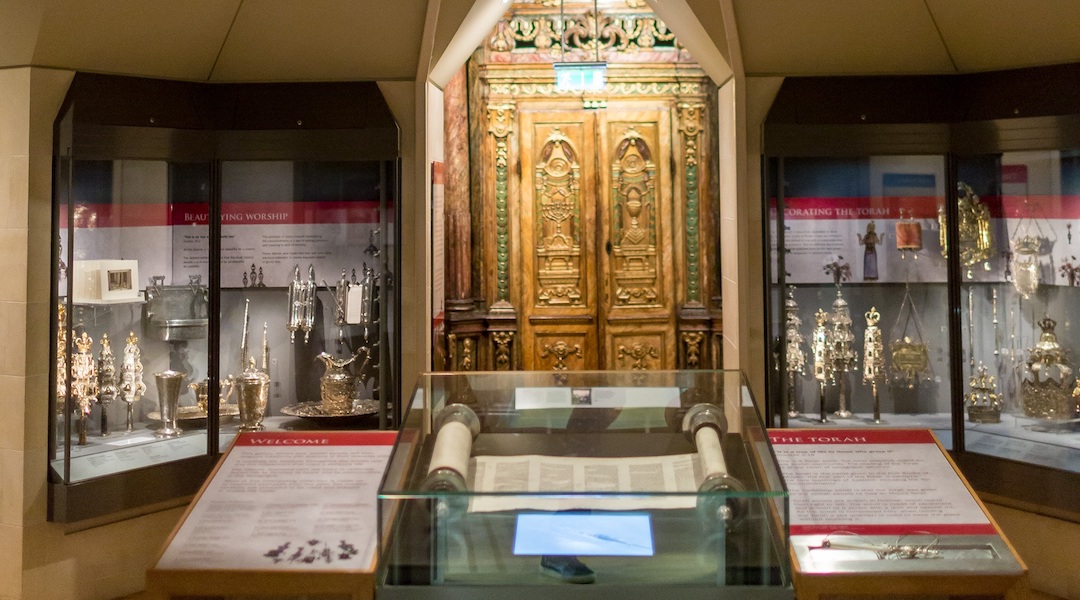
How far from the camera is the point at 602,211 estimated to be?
8.29 meters

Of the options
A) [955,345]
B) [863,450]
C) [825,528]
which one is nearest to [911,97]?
[955,345]

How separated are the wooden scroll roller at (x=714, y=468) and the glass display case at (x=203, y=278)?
8.80 feet

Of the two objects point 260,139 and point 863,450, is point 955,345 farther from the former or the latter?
A: point 260,139

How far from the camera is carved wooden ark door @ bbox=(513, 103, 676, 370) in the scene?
8266 millimetres

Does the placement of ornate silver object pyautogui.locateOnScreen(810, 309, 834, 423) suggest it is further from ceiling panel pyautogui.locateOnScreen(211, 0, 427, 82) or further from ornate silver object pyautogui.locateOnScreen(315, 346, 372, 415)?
ceiling panel pyautogui.locateOnScreen(211, 0, 427, 82)

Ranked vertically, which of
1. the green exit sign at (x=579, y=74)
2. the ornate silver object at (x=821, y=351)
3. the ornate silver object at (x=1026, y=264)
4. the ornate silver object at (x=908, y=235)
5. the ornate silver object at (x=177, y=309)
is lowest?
the ornate silver object at (x=821, y=351)

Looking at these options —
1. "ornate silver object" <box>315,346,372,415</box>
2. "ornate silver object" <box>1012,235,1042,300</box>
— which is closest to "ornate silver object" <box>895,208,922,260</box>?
"ornate silver object" <box>1012,235,1042,300</box>

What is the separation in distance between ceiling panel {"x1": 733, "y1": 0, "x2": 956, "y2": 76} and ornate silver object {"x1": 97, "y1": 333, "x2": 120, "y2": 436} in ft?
11.1

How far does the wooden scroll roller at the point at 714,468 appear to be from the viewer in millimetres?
2174

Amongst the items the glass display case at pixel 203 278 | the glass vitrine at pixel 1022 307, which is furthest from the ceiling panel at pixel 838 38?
the glass display case at pixel 203 278

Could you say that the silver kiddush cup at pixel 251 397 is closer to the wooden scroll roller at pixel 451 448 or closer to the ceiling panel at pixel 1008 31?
the wooden scroll roller at pixel 451 448

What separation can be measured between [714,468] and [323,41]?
3393 millimetres

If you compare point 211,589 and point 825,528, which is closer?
point 211,589

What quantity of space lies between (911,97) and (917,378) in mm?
1414
